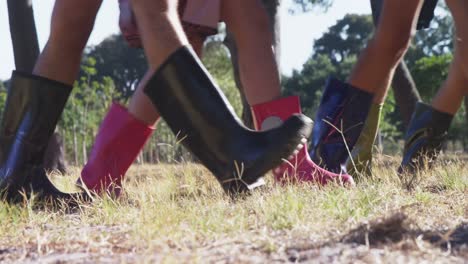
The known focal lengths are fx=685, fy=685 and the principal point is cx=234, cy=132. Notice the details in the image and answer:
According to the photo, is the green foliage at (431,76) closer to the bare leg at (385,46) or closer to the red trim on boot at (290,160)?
the bare leg at (385,46)

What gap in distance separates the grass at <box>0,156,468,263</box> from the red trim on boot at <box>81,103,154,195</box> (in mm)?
345

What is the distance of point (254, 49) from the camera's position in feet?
9.22

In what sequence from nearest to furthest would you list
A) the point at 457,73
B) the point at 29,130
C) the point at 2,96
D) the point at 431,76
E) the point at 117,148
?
the point at 29,130 < the point at 117,148 < the point at 457,73 < the point at 431,76 < the point at 2,96

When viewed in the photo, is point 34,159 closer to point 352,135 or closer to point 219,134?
point 219,134

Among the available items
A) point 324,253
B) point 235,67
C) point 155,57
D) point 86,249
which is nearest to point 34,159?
point 155,57

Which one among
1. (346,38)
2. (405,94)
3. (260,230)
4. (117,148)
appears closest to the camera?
(260,230)

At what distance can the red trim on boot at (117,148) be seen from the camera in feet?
9.04

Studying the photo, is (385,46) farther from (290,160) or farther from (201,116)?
(201,116)

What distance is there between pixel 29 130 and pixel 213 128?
89cm

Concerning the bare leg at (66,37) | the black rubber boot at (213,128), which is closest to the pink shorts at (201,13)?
the bare leg at (66,37)

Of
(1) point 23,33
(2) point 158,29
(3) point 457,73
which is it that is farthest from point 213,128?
Answer: (1) point 23,33

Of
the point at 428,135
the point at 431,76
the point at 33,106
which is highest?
the point at 33,106

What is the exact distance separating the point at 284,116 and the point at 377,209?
0.83 metres

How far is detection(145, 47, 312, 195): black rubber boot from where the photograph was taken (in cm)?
205
